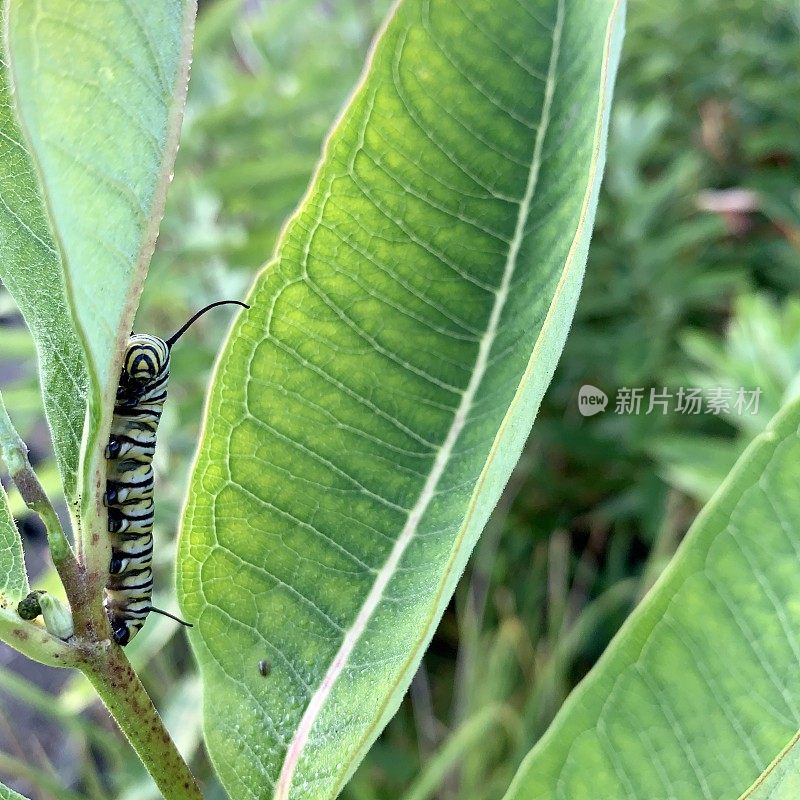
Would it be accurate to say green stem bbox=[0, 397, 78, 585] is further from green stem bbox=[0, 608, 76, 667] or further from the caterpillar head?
the caterpillar head

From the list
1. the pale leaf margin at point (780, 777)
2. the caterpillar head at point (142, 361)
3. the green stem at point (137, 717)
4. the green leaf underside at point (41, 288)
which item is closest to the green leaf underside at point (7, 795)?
the green stem at point (137, 717)

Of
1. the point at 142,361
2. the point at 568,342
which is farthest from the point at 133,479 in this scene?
the point at 568,342

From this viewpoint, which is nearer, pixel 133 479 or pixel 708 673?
pixel 708 673

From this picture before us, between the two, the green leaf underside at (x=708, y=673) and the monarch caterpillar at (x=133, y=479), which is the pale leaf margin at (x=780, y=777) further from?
the monarch caterpillar at (x=133, y=479)

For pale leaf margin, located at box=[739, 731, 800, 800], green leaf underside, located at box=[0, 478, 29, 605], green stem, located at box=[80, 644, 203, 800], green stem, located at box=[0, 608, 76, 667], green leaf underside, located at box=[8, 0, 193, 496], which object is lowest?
green stem, located at box=[80, 644, 203, 800]

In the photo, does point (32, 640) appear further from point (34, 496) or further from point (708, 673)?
point (708, 673)

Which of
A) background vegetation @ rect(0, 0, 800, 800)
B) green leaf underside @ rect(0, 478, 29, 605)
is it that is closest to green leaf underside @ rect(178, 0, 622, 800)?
green leaf underside @ rect(0, 478, 29, 605)

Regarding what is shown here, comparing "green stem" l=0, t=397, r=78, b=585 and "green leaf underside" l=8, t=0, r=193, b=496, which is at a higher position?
"green leaf underside" l=8, t=0, r=193, b=496
